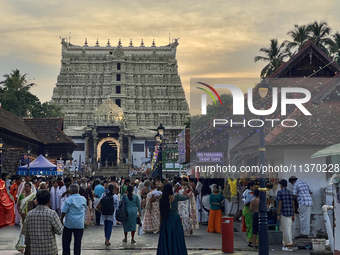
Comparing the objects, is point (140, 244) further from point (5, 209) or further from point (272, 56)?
point (272, 56)

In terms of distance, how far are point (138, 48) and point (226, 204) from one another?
6402 cm

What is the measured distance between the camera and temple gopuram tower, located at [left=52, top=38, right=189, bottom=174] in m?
77.4

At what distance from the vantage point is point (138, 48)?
80938 mm

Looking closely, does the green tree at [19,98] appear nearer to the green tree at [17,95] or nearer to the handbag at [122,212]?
the green tree at [17,95]

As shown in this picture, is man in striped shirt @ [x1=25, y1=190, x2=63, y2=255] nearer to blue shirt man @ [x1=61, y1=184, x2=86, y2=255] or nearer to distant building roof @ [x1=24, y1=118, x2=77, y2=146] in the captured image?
blue shirt man @ [x1=61, y1=184, x2=86, y2=255]

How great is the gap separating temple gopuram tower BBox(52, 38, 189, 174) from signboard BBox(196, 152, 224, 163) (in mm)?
53452

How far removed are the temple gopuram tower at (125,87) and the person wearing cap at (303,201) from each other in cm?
6215

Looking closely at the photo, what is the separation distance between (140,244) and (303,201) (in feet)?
15.6

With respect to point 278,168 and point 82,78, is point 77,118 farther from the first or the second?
point 278,168

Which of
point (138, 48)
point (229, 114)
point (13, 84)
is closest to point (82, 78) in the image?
point (138, 48)

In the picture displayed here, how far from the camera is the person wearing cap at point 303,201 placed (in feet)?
42.1

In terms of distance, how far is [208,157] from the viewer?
66.8 ft

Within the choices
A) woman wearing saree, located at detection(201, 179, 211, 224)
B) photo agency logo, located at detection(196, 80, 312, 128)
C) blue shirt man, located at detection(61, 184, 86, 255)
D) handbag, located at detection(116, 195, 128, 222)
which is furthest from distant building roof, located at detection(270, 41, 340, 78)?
blue shirt man, located at detection(61, 184, 86, 255)

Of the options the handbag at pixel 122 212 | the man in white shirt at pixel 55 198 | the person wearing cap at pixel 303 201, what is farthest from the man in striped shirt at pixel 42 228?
the person wearing cap at pixel 303 201
